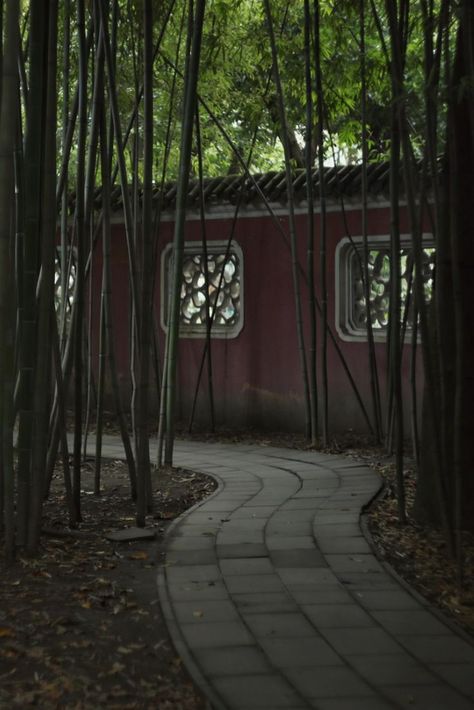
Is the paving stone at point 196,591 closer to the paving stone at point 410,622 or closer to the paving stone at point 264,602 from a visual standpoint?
the paving stone at point 264,602

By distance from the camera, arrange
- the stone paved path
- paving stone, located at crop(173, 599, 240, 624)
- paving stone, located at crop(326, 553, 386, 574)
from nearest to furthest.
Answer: the stone paved path
paving stone, located at crop(173, 599, 240, 624)
paving stone, located at crop(326, 553, 386, 574)

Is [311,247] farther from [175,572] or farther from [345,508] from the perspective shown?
[175,572]

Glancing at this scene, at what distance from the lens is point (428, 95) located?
3.13 meters

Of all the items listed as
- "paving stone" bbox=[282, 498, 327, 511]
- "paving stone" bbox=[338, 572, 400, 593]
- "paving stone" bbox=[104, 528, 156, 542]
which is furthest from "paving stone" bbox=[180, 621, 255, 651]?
"paving stone" bbox=[282, 498, 327, 511]

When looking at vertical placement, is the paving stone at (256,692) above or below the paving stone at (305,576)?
below

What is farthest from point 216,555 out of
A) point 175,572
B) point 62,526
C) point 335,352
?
point 335,352

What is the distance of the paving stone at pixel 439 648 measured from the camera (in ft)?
8.06

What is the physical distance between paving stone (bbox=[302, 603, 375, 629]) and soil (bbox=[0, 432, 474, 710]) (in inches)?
10.5

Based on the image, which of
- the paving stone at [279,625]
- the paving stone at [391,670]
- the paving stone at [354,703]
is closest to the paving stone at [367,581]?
the paving stone at [279,625]

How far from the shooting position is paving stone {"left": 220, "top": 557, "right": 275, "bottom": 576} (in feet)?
10.8

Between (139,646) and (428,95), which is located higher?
(428,95)

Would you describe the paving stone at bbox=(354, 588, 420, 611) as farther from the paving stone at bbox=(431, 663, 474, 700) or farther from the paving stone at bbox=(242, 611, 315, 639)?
the paving stone at bbox=(431, 663, 474, 700)

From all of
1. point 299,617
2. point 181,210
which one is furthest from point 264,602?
point 181,210

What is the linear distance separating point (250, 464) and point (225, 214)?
2.40m
